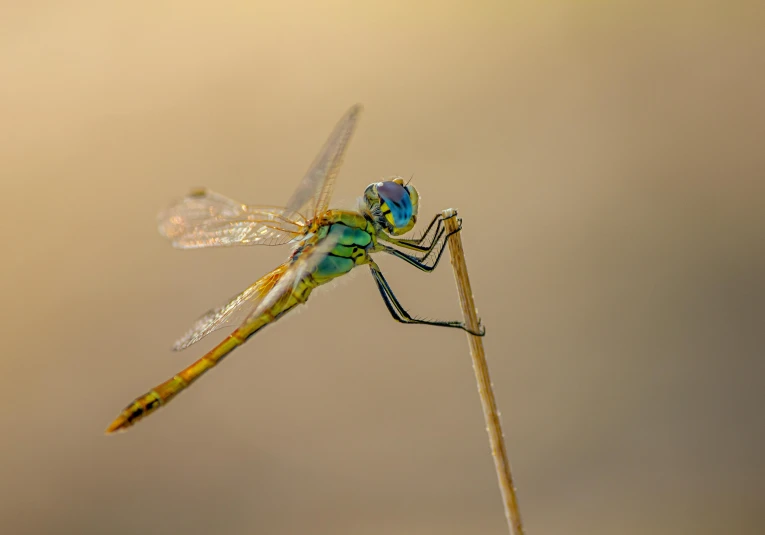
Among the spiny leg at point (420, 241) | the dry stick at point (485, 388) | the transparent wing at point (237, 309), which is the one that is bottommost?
the dry stick at point (485, 388)

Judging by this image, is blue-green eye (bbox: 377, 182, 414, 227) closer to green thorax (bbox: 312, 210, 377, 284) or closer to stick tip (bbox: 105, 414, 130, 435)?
green thorax (bbox: 312, 210, 377, 284)

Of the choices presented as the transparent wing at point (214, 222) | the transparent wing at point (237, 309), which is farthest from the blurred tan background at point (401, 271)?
the transparent wing at point (237, 309)

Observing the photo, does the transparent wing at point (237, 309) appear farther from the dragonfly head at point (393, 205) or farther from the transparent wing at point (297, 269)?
the dragonfly head at point (393, 205)

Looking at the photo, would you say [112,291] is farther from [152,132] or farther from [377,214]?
[377,214]

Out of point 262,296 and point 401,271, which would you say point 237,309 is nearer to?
point 262,296

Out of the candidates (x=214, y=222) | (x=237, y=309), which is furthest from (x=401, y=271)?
(x=237, y=309)
